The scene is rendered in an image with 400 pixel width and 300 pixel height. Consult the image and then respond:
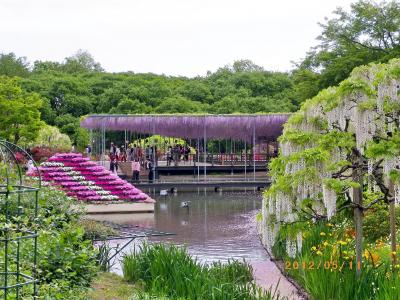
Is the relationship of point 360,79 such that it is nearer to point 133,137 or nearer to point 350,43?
point 350,43

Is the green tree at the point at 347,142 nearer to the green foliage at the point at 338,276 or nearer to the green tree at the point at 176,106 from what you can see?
the green foliage at the point at 338,276

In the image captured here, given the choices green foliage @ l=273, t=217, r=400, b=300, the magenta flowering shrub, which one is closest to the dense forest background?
the magenta flowering shrub

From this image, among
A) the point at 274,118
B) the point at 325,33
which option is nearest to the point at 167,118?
the point at 274,118

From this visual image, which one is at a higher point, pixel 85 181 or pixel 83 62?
pixel 83 62

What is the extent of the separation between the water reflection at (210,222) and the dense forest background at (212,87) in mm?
6802

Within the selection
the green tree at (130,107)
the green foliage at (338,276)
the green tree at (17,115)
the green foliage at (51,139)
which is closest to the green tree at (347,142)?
the green foliage at (338,276)

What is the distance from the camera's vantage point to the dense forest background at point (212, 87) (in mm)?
29922

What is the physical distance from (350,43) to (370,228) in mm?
18844

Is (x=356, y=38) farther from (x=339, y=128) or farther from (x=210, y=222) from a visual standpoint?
(x=339, y=128)

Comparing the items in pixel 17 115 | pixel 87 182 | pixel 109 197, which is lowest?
pixel 109 197

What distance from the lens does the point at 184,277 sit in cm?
854

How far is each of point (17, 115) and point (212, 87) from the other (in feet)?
61.4

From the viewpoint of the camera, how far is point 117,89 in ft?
152

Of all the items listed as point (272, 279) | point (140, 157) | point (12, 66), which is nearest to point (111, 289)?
point (272, 279)
